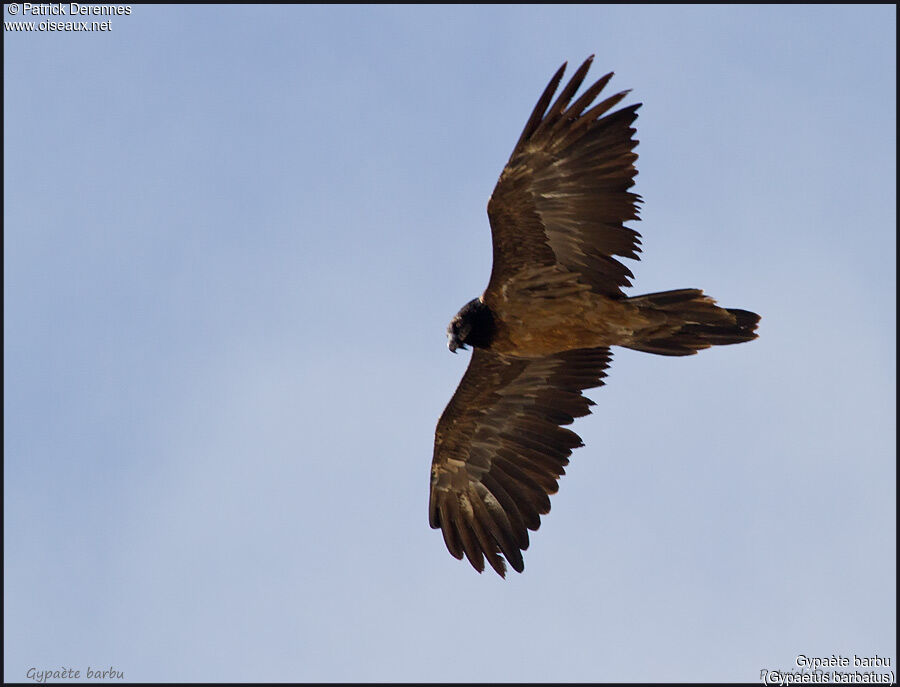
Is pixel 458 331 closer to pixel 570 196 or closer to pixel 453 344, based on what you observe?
pixel 453 344

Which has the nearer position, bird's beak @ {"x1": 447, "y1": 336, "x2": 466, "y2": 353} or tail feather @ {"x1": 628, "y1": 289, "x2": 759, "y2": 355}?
tail feather @ {"x1": 628, "y1": 289, "x2": 759, "y2": 355}

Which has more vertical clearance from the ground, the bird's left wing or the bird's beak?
the bird's beak

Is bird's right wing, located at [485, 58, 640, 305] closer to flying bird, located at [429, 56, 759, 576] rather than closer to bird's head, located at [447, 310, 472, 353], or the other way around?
flying bird, located at [429, 56, 759, 576]

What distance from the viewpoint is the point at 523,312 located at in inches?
498

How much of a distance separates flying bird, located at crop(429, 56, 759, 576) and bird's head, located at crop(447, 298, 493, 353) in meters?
0.01

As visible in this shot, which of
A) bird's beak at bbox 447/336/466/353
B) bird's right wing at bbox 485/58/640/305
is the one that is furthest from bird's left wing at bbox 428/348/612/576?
bird's right wing at bbox 485/58/640/305

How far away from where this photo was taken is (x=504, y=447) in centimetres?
1398

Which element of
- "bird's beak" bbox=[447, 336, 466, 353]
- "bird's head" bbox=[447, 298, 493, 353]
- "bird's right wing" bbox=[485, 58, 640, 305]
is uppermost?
"bird's right wing" bbox=[485, 58, 640, 305]

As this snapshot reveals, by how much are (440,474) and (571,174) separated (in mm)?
4303

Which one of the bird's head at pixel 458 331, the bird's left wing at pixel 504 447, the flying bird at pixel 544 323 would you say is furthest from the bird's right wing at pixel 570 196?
the bird's left wing at pixel 504 447

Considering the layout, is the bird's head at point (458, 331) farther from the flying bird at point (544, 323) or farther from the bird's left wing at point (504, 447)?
the bird's left wing at point (504, 447)

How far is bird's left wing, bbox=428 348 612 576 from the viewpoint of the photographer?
44.6 ft

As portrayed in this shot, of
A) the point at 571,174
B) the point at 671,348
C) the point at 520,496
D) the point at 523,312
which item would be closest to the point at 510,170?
the point at 571,174

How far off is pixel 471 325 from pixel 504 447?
194 cm
